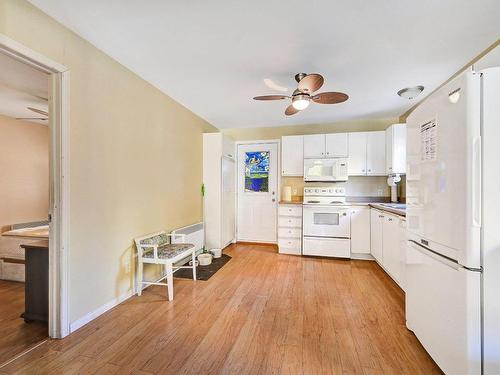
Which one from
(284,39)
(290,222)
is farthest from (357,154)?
(284,39)

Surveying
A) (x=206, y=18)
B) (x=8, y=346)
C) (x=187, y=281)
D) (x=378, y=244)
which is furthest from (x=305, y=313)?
(x=206, y=18)

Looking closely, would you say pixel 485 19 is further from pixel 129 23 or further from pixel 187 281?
pixel 187 281

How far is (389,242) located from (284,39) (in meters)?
2.59

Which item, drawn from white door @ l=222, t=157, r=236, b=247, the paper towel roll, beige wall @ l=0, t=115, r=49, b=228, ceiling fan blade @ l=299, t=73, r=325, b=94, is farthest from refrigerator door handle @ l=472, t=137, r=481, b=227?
beige wall @ l=0, t=115, r=49, b=228

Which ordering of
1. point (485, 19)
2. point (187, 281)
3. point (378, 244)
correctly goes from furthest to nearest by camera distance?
point (378, 244) < point (187, 281) < point (485, 19)

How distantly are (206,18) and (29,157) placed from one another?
3.80 m

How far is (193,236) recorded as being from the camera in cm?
351

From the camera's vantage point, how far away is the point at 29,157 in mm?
3576

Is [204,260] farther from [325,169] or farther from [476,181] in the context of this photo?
[476,181]

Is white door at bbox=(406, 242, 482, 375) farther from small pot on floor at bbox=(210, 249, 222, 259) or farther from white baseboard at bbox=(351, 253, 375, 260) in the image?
small pot on floor at bbox=(210, 249, 222, 259)

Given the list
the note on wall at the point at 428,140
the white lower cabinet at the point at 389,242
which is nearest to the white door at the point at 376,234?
the white lower cabinet at the point at 389,242

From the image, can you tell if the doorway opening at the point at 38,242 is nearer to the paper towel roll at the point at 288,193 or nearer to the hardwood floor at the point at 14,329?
the hardwood floor at the point at 14,329

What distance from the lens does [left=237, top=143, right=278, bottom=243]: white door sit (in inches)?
184

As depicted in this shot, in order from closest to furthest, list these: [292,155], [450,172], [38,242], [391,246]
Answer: [450,172], [38,242], [391,246], [292,155]
